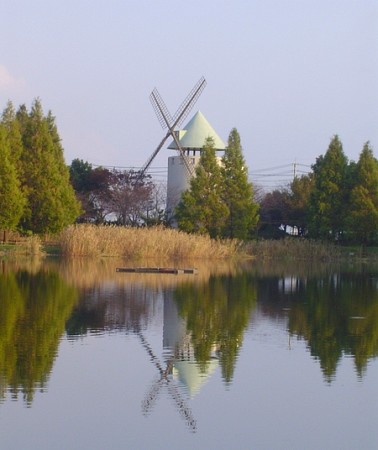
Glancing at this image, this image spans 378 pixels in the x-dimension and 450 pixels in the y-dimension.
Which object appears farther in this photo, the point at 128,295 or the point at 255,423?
the point at 128,295

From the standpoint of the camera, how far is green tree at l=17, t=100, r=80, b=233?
37.0m

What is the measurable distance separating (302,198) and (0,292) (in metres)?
34.2

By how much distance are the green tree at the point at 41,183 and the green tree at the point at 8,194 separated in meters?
2.15

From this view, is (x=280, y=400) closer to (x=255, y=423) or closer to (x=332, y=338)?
(x=255, y=423)

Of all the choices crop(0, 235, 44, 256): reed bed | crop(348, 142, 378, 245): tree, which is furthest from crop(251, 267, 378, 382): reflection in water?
crop(348, 142, 378, 245): tree

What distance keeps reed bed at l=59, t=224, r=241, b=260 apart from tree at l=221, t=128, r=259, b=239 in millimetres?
7021

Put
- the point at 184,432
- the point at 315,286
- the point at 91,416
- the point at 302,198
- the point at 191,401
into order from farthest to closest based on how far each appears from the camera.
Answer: the point at 302,198 → the point at 315,286 → the point at 191,401 → the point at 91,416 → the point at 184,432

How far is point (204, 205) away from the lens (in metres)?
44.3

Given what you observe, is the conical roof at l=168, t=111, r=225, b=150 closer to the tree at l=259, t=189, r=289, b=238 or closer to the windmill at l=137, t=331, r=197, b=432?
the tree at l=259, t=189, r=289, b=238

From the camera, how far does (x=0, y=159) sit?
34.5 meters

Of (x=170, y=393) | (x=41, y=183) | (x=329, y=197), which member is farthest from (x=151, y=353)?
(x=329, y=197)

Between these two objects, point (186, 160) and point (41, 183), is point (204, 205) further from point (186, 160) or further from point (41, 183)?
point (41, 183)

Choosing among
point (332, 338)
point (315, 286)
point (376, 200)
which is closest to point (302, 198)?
point (376, 200)

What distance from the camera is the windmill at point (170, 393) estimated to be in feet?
26.9
